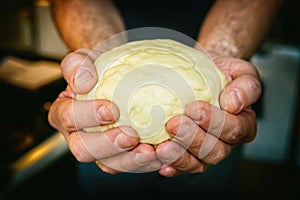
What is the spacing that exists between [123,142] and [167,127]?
0.11m

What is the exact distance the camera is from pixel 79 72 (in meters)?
0.96

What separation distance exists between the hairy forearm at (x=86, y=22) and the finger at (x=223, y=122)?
60 centimetres

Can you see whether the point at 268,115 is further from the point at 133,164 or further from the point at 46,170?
the point at 133,164

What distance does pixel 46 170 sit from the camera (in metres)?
1.95

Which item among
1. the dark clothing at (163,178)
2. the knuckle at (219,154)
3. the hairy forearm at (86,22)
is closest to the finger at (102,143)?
the knuckle at (219,154)

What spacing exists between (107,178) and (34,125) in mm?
468

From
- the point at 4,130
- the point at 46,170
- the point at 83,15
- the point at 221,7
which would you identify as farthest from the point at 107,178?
the point at 221,7

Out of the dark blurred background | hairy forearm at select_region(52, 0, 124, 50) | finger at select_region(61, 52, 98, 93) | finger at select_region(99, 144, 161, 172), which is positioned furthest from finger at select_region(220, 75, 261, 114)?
the dark blurred background

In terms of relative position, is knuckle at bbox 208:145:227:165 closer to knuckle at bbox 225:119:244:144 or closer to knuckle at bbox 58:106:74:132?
knuckle at bbox 225:119:244:144

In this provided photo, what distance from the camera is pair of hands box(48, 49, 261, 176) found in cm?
90

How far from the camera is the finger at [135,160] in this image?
932 mm

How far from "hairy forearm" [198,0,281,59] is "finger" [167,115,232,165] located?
41cm

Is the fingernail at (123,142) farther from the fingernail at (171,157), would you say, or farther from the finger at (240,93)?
the finger at (240,93)

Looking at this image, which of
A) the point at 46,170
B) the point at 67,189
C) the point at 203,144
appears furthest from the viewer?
the point at 67,189
